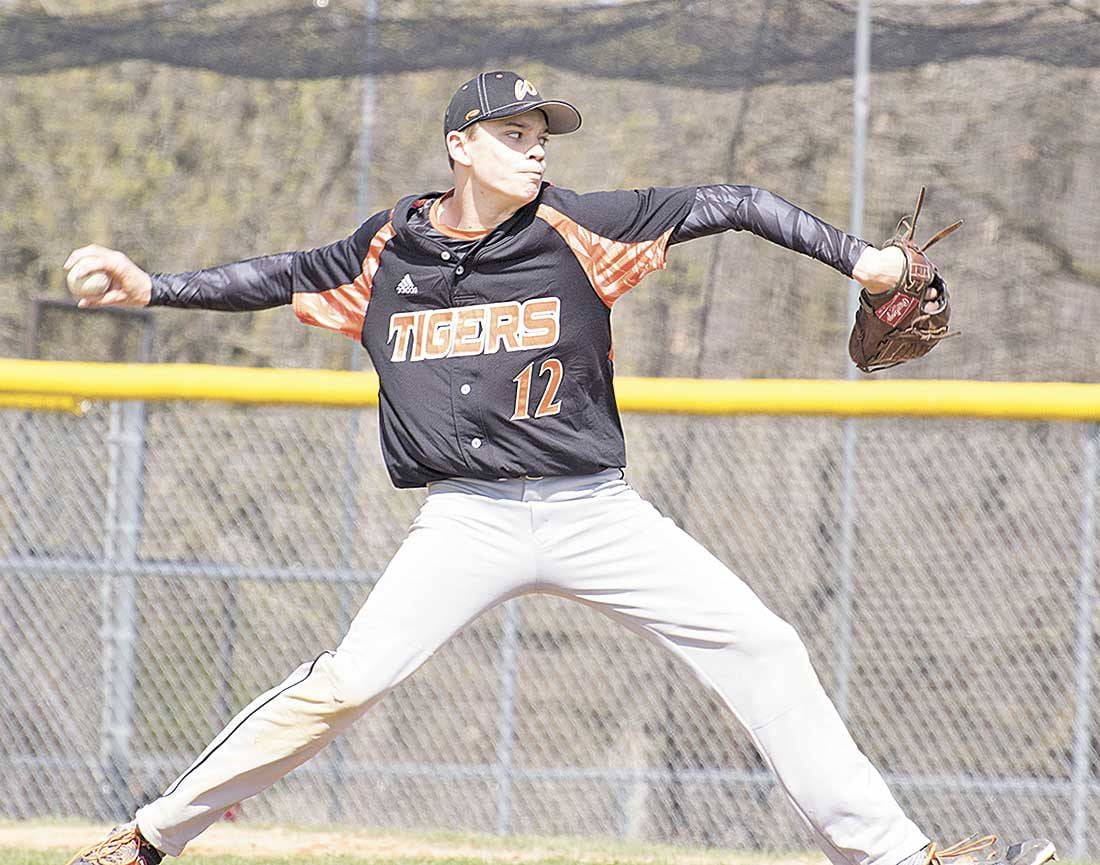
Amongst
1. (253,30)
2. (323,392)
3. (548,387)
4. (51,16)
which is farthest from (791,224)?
(51,16)

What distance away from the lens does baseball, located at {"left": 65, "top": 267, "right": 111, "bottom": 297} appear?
368 centimetres

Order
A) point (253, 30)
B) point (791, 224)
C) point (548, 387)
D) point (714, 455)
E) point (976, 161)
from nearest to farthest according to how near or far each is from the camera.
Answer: point (791, 224), point (548, 387), point (714, 455), point (976, 161), point (253, 30)

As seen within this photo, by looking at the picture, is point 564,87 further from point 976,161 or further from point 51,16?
point 51,16

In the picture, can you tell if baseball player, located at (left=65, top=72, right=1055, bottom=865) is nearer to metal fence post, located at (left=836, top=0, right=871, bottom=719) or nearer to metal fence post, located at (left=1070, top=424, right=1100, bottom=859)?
metal fence post, located at (left=836, top=0, right=871, bottom=719)

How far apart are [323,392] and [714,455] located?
1.65 meters

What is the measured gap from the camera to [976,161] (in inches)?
286

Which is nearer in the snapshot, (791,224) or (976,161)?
(791,224)

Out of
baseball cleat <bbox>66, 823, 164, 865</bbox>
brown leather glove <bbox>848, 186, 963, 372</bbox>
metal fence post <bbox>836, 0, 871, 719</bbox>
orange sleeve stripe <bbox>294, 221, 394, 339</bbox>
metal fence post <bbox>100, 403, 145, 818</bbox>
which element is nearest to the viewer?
brown leather glove <bbox>848, 186, 963, 372</bbox>

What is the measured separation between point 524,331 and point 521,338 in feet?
0.06

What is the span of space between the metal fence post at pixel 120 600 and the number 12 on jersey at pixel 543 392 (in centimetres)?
280

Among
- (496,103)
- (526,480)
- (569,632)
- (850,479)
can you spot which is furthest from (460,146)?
(569,632)

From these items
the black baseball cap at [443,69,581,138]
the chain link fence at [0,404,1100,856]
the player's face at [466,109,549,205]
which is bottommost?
the chain link fence at [0,404,1100,856]

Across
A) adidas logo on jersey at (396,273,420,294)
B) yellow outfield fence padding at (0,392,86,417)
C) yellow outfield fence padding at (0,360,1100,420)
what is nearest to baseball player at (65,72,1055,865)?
adidas logo on jersey at (396,273,420,294)

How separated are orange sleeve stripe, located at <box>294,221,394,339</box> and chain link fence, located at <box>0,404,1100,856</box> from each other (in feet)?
7.43
